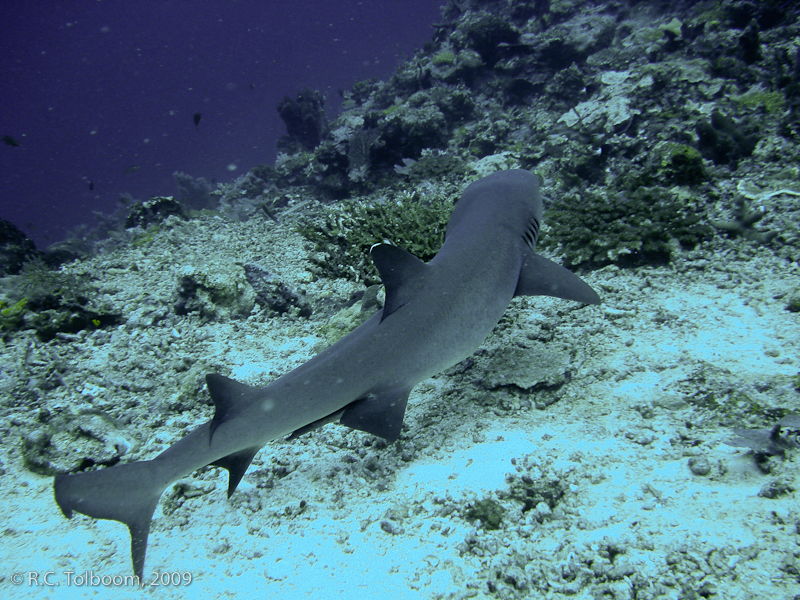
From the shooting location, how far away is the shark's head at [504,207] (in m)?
3.50

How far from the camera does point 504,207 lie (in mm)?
3648

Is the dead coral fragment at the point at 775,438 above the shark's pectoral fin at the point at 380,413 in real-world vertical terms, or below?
below

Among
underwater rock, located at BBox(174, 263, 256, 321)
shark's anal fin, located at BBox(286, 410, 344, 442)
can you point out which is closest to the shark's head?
shark's anal fin, located at BBox(286, 410, 344, 442)

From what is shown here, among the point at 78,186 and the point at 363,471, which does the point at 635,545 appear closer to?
the point at 363,471

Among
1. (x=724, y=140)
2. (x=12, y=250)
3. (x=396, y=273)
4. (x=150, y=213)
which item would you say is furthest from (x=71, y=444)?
(x=150, y=213)

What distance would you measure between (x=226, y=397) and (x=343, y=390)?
0.80m

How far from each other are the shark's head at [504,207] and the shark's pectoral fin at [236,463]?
2.33m

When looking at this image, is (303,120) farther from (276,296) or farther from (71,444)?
(71,444)

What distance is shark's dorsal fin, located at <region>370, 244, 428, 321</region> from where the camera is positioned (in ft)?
9.09

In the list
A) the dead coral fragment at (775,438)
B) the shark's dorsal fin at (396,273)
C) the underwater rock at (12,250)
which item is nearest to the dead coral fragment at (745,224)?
the dead coral fragment at (775,438)

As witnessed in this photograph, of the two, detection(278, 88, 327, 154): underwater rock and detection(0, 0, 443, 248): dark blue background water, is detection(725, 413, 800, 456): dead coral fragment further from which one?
detection(0, 0, 443, 248): dark blue background water

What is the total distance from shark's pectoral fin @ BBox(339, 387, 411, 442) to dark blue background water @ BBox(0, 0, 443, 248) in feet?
447

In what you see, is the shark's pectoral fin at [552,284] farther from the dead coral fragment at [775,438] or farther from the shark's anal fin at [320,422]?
the shark's anal fin at [320,422]

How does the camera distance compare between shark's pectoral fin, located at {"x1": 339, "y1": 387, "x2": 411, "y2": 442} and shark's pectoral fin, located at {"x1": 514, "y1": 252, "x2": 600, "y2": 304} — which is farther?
shark's pectoral fin, located at {"x1": 514, "y1": 252, "x2": 600, "y2": 304}
